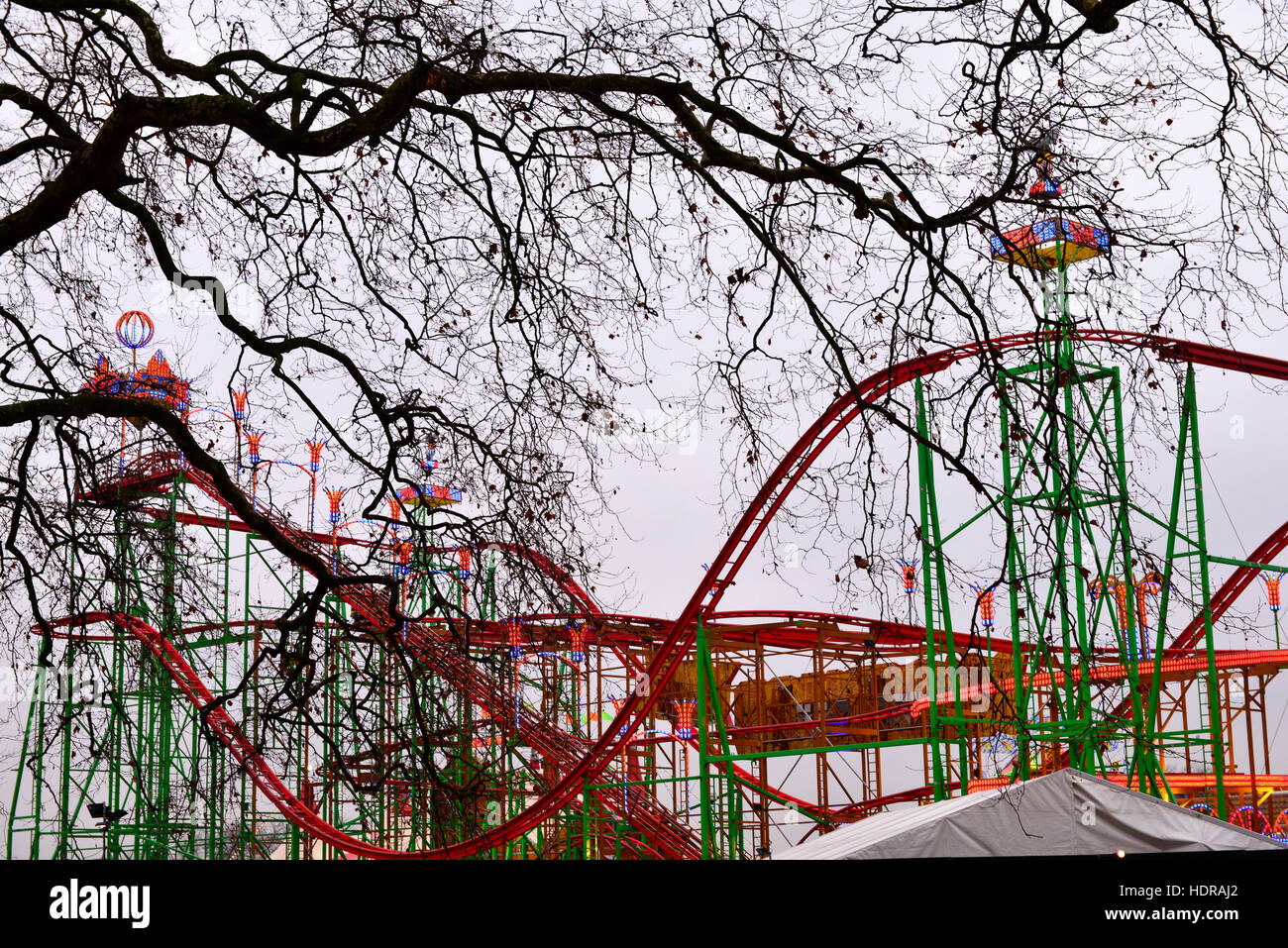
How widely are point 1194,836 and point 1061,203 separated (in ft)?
15.3

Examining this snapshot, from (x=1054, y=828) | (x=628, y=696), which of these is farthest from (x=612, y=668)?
(x=1054, y=828)

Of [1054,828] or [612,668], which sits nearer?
[1054,828]

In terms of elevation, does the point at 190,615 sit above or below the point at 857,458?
below

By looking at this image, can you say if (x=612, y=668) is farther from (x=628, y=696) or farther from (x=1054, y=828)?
(x=1054, y=828)

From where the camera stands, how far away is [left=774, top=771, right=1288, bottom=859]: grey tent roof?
739 centimetres

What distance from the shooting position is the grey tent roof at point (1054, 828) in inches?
291

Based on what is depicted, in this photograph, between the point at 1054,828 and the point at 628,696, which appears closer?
the point at 1054,828

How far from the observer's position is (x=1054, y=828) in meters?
7.72

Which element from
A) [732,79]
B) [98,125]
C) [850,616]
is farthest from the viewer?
[850,616]
